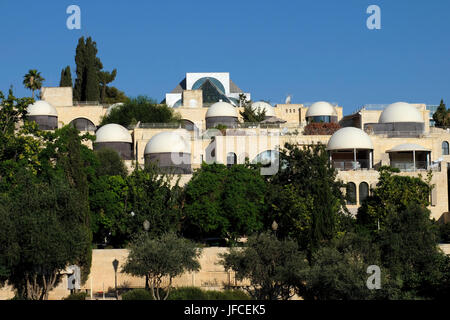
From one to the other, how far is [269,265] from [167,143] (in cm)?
1546

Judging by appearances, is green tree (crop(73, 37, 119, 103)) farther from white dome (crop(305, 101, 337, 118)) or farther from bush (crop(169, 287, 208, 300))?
bush (crop(169, 287, 208, 300))

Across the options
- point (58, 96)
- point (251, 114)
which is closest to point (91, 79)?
point (58, 96)

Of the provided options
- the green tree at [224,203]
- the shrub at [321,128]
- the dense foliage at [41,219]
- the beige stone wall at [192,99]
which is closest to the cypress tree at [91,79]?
the beige stone wall at [192,99]

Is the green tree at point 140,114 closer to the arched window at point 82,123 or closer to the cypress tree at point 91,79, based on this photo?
the arched window at point 82,123

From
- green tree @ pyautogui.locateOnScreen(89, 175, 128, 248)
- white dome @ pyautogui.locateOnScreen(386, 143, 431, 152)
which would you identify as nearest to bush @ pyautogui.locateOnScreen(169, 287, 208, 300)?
green tree @ pyautogui.locateOnScreen(89, 175, 128, 248)

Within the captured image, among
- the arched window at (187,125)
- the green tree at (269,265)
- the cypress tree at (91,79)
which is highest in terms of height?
the cypress tree at (91,79)

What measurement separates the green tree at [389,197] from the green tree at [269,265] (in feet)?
27.9

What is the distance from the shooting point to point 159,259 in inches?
1142

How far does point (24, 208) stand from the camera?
29.6 metres

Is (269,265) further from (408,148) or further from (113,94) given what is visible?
(113,94)

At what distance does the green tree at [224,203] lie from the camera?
35.0 metres

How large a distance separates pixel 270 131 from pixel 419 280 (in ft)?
66.8
